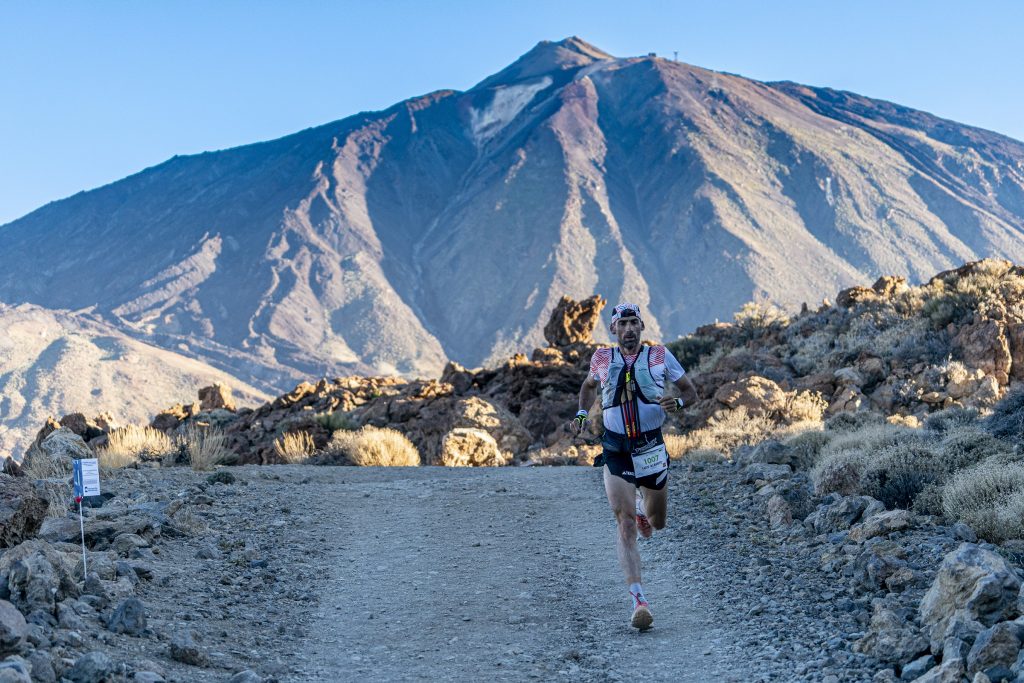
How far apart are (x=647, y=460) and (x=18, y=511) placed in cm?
454

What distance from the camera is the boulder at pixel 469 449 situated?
Answer: 18.2 m

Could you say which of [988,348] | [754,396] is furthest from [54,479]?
[988,348]

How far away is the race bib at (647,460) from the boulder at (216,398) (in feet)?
77.0

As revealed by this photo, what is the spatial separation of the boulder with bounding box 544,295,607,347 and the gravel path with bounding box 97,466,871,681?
61.7 feet

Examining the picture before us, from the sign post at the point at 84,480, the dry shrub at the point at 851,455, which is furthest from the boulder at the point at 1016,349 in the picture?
the sign post at the point at 84,480

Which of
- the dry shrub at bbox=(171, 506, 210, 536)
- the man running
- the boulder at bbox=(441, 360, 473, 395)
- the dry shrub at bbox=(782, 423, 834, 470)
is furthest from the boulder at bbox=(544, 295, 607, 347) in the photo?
the man running

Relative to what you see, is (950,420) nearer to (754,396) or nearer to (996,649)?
(754,396)

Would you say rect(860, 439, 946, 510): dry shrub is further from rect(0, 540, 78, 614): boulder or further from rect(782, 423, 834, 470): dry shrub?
rect(0, 540, 78, 614): boulder

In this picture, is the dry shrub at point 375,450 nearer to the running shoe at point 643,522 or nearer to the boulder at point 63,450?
the boulder at point 63,450

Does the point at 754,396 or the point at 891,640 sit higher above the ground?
the point at 754,396

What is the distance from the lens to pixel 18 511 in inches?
299

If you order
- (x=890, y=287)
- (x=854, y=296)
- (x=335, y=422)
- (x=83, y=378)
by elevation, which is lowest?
(x=335, y=422)

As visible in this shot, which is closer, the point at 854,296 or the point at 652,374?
the point at 652,374

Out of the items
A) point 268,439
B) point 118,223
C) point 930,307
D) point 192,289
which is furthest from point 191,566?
point 118,223
